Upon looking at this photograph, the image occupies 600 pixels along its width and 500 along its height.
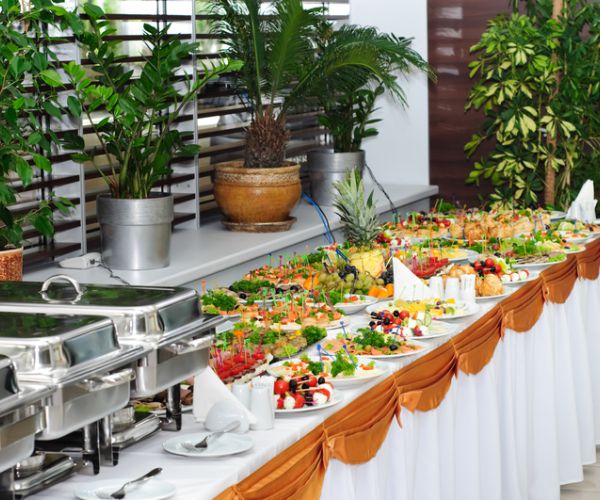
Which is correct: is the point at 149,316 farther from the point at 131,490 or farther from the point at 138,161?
the point at 138,161

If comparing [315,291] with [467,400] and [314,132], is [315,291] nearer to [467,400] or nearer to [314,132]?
[467,400]

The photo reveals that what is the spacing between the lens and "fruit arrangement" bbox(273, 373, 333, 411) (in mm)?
2510

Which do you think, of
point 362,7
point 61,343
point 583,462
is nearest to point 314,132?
point 362,7

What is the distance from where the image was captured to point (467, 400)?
352 cm

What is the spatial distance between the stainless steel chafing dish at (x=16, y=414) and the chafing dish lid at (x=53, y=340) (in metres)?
0.06

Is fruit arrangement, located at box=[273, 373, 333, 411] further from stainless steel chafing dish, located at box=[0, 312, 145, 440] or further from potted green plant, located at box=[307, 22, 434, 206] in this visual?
potted green plant, located at box=[307, 22, 434, 206]

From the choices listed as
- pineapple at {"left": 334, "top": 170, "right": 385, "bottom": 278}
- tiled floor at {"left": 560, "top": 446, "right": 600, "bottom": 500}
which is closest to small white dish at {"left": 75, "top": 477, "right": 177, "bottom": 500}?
pineapple at {"left": 334, "top": 170, "right": 385, "bottom": 278}

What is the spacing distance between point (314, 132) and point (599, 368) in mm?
3313

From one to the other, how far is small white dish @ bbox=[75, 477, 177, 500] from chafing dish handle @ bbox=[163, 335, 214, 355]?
0.27 m

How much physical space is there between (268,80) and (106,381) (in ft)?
13.7

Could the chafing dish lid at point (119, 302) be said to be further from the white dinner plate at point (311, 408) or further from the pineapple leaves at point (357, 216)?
the pineapple leaves at point (357, 216)

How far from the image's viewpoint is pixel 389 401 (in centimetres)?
287

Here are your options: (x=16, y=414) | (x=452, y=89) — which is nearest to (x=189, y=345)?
(x=16, y=414)

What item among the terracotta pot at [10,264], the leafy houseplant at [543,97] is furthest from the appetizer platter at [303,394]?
the leafy houseplant at [543,97]
